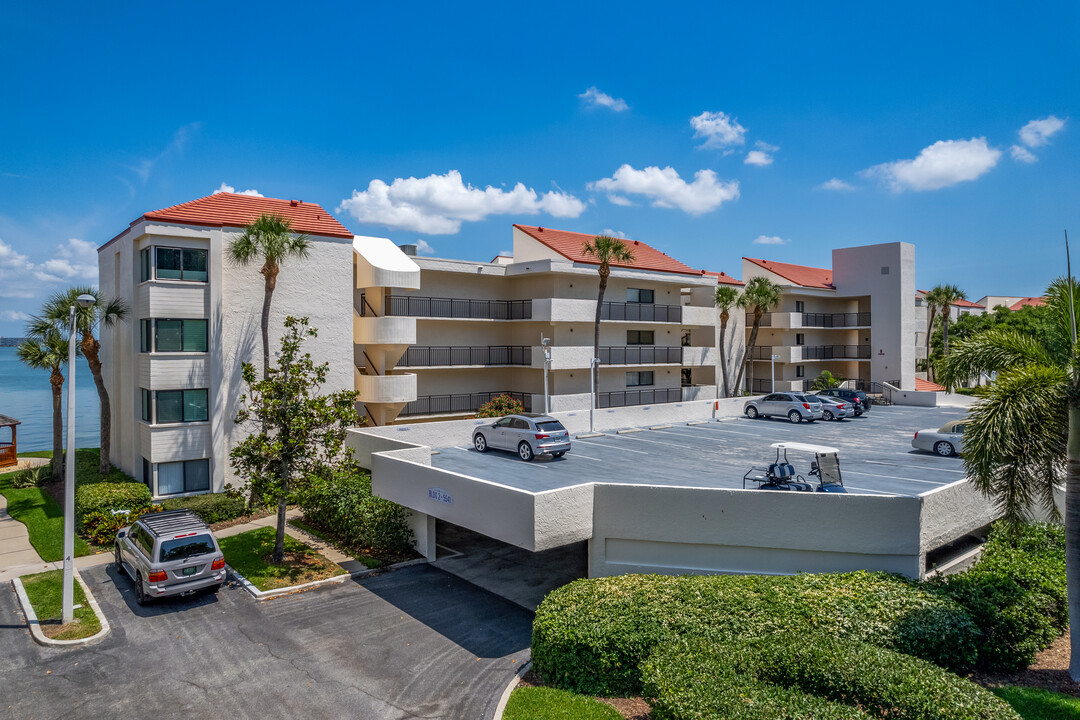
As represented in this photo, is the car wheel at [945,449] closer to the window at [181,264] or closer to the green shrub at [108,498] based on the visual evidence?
the window at [181,264]

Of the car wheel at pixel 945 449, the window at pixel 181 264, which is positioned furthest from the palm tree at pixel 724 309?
the window at pixel 181 264

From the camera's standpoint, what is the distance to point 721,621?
42.7 feet

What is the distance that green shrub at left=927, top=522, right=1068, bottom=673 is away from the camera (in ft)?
42.8

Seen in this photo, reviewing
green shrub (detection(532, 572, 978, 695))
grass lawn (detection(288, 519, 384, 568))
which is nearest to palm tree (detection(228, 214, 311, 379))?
grass lawn (detection(288, 519, 384, 568))

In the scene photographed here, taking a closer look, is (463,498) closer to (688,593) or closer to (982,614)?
(688,593)

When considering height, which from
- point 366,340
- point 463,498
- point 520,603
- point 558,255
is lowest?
point 520,603

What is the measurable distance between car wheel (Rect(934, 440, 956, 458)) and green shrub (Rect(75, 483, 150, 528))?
29067 millimetres

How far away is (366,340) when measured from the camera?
30.8 m

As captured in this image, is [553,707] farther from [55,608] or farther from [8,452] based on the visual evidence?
[8,452]

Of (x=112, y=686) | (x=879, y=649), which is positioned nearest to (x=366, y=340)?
(x=112, y=686)

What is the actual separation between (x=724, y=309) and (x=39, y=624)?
40.4m

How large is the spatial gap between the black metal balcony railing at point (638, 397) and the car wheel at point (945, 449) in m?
17.8

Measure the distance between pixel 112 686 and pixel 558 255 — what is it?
2938 centimetres

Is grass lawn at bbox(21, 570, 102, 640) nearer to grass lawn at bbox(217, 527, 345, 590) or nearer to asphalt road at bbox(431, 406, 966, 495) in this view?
grass lawn at bbox(217, 527, 345, 590)
